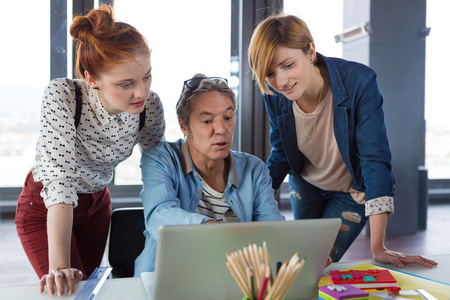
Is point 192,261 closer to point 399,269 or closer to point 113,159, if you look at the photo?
point 399,269

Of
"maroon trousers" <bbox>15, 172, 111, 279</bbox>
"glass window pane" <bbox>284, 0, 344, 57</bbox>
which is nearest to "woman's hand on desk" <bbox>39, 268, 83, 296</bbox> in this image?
"maroon trousers" <bbox>15, 172, 111, 279</bbox>

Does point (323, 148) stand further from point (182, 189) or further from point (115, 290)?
point (115, 290)

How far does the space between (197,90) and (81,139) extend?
432 millimetres

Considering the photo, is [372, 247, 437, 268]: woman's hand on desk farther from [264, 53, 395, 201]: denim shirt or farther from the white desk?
[264, 53, 395, 201]: denim shirt

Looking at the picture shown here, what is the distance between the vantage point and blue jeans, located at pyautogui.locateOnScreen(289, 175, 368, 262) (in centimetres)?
197

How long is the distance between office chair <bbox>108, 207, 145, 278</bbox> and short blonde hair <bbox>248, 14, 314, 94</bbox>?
685mm

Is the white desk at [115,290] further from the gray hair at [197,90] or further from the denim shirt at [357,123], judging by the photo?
the gray hair at [197,90]

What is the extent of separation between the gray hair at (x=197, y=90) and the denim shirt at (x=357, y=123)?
1.06 ft

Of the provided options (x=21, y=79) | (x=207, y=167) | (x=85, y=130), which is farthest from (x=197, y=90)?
(x=21, y=79)

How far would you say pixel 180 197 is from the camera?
1.61m

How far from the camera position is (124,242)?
163 cm

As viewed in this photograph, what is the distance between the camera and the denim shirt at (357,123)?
1.68 metres

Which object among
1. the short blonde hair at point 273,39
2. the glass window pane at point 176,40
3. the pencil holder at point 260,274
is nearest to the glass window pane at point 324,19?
the glass window pane at point 176,40

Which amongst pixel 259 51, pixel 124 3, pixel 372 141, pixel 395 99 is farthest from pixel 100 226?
pixel 395 99
